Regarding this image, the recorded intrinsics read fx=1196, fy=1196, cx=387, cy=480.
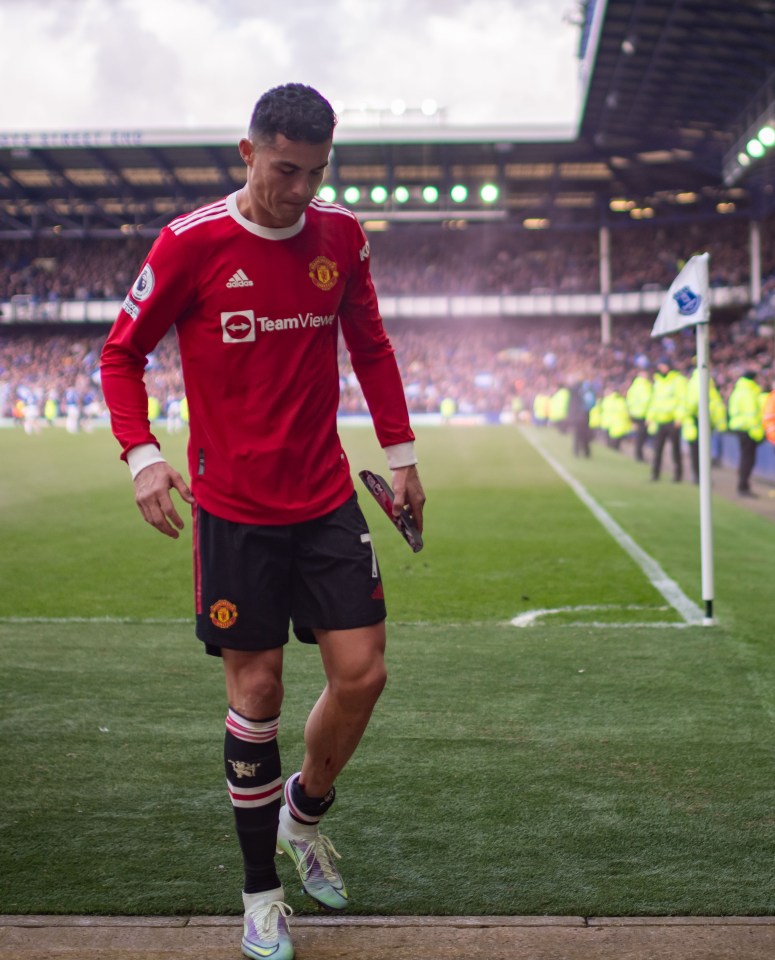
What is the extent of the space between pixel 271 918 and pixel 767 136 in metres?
33.4

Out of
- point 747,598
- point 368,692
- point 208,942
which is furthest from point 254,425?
point 747,598

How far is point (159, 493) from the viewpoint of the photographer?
2.90 meters

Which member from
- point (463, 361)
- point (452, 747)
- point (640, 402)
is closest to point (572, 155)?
point (463, 361)

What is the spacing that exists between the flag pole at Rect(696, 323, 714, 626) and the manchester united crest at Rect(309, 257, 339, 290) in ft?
13.0

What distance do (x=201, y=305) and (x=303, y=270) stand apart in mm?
276

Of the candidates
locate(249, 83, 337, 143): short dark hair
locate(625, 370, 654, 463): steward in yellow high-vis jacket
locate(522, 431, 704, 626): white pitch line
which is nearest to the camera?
locate(249, 83, 337, 143): short dark hair

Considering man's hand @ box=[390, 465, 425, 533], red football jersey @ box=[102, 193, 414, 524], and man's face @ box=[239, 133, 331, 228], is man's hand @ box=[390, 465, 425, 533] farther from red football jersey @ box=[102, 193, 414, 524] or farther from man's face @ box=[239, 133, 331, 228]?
man's face @ box=[239, 133, 331, 228]

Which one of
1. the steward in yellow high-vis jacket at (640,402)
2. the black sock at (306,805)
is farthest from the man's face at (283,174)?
the steward in yellow high-vis jacket at (640,402)

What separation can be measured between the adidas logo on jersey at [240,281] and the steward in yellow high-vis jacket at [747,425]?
14677mm

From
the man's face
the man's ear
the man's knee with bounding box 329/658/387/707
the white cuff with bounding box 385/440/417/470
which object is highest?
the man's ear

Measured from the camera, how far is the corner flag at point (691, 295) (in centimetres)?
691

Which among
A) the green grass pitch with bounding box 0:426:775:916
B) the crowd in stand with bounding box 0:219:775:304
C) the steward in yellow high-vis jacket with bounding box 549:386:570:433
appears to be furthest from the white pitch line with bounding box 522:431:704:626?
the crowd in stand with bounding box 0:219:775:304

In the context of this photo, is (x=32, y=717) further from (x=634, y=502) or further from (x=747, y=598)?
(x=634, y=502)

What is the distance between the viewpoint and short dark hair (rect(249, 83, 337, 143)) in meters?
2.85
